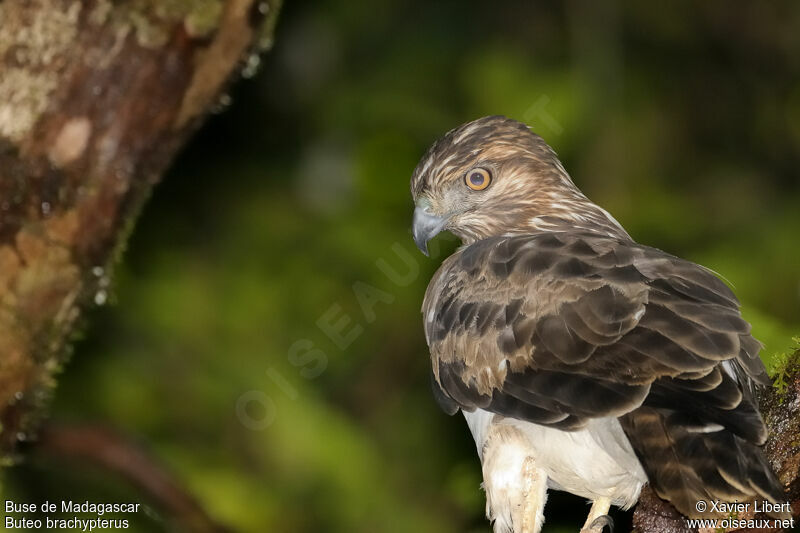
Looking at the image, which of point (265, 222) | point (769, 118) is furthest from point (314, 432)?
point (769, 118)

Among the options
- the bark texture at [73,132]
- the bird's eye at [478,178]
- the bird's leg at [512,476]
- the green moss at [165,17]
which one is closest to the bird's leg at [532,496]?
the bird's leg at [512,476]

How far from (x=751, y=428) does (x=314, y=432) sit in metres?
3.98

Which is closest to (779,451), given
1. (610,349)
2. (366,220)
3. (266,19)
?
(610,349)

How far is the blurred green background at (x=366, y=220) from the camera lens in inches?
284

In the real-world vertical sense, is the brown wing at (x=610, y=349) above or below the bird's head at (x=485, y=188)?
below

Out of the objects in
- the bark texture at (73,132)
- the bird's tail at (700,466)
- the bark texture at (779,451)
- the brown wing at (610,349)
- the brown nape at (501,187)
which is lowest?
the bark texture at (779,451)

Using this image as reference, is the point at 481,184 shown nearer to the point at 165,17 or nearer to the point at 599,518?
the point at 599,518

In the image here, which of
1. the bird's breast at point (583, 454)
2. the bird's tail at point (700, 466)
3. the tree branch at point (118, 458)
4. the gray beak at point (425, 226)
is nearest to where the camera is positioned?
the bird's tail at point (700, 466)

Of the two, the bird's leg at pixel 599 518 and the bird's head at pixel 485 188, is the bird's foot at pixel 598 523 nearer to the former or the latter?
the bird's leg at pixel 599 518

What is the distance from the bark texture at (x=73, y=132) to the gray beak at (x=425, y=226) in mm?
1807

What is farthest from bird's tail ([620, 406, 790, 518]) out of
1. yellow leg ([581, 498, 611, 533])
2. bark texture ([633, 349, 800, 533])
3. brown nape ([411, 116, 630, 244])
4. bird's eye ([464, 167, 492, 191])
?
bird's eye ([464, 167, 492, 191])

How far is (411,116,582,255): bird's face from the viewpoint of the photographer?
5.55 m

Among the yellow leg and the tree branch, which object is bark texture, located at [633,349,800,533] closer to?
the yellow leg

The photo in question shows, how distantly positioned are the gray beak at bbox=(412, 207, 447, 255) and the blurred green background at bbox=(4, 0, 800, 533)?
55.8 inches
